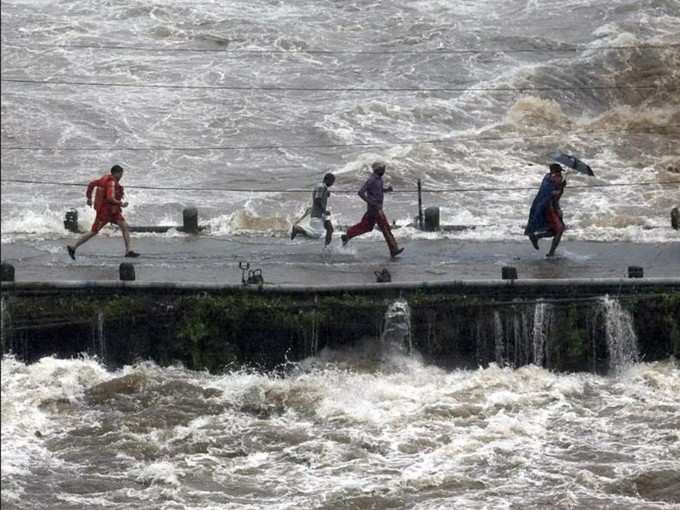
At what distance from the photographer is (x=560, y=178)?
16250mm

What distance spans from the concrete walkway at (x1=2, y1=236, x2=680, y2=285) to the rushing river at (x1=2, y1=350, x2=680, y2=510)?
1281 millimetres

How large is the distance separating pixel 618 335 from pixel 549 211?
204 cm

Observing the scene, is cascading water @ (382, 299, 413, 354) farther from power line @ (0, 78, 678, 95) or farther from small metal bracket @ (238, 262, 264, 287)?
power line @ (0, 78, 678, 95)

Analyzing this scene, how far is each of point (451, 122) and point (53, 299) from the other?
16935 mm

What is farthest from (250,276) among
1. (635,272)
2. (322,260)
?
(635,272)

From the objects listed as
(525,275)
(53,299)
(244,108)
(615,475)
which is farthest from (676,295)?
(244,108)

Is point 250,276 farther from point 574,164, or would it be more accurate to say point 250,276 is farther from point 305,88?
point 305,88

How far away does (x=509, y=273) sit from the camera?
49.4 ft

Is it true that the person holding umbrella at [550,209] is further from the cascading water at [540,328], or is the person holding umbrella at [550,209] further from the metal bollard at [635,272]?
the cascading water at [540,328]

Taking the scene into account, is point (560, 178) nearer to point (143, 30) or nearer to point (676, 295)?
point (676, 295)

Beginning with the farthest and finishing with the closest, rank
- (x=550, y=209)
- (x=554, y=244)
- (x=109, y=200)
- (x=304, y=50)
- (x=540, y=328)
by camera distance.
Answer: (x=304, y=50) < (x=554, y=244) < (x=550, y=209) < (x=109, y=200) < (x=540, y=328)

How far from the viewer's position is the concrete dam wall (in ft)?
49.1

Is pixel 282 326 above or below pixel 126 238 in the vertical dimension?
below

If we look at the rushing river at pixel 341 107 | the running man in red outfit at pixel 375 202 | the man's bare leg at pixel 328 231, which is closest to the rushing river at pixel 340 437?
the running man in red outfit at pixel 375 202
